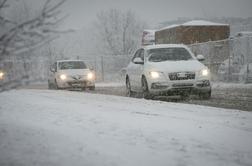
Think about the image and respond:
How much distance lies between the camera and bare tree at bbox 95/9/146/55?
72.1 m

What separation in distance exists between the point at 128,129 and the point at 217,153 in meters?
2.07

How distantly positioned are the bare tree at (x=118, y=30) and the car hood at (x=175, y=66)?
180 feet

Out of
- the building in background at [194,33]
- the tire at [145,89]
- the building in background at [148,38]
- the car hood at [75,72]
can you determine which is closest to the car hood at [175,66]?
the tire at [145,89]

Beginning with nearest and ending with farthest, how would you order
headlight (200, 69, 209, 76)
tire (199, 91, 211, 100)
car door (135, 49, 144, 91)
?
1. headlight (200, 69, 209, 76)
2. tire (199, 91, 211, 100)
3. car door (135, 49, 144, 91)

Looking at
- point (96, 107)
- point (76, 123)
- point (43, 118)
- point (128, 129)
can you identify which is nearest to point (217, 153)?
point (128, 129)

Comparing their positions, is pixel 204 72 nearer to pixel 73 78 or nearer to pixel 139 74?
pixel 139 74

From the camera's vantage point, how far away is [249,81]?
23047 millimetres

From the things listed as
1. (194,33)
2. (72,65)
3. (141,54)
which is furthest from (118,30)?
(141,54)

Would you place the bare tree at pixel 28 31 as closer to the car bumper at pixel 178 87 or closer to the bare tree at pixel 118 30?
the car bumper at pixel 178 87

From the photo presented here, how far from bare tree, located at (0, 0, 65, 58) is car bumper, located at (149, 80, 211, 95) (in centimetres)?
878

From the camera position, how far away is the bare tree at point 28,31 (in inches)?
197

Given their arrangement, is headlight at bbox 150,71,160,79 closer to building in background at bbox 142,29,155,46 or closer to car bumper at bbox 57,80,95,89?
car bumper at bbox 57,80,95,89

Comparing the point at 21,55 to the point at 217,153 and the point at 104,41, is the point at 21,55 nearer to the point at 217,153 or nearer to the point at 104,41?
the point at 217,153

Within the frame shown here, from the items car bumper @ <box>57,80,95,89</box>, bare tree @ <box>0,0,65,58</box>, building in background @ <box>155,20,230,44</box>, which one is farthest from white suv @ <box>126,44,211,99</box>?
building in background @ <box>155,20,230,44</box>
